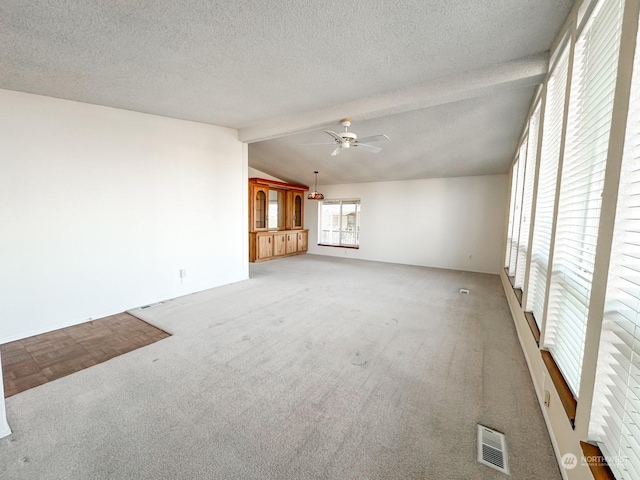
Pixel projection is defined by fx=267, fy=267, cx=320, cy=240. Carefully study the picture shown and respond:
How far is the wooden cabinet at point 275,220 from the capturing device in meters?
7.55

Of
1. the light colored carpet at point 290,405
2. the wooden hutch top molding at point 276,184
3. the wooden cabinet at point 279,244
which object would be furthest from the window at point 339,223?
the light colored carpet at point 290,405

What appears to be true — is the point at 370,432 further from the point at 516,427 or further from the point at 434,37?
the point at 434,37

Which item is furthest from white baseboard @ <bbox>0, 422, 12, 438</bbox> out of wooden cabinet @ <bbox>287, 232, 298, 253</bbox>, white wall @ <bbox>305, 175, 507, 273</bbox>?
white wall @ <bbox>305, 175, 507, 273</bbox>

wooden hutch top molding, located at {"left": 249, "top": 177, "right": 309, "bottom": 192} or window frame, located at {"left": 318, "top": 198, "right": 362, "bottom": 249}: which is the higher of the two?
wooden hutch top molding, located at {"left": 249, "top": 177, "right": 309, "bottom": 192}

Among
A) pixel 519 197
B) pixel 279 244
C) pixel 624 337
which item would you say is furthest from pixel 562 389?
pixel 279 244

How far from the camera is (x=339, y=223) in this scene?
892cm

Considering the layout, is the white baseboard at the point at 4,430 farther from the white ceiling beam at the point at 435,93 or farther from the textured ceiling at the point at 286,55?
the white ceiling beam at the point at 435,93

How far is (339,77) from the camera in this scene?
2768 millimetres

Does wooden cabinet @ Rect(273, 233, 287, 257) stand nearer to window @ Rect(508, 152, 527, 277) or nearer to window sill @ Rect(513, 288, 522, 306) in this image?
window @ Rect(508, 152, 527, 277)

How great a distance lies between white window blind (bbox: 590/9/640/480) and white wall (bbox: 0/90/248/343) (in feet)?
15.2

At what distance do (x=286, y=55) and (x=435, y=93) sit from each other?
1615 mm

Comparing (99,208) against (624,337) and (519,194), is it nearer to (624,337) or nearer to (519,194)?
(624,337)

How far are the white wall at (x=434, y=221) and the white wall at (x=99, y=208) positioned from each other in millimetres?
4569

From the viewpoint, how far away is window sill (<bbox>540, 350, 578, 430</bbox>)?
4.32 ft
